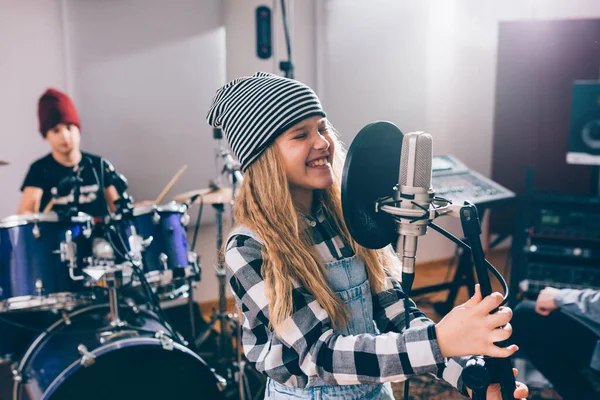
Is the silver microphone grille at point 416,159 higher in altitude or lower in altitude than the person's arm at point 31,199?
higher

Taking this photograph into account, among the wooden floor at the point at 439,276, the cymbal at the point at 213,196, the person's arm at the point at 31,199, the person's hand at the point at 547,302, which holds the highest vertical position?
the cymbal at the point at 213,196

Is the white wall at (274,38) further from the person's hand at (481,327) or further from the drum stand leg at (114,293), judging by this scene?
the person's hand at (481,327)

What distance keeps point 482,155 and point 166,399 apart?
3330mm

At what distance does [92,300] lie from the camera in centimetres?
194

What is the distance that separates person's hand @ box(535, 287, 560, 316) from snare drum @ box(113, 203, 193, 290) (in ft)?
4.27

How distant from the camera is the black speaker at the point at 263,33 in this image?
330 centimetres

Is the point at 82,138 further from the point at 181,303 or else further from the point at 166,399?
the point at 166,399

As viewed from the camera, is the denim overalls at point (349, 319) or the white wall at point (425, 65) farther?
the white wall at point (425, 65)

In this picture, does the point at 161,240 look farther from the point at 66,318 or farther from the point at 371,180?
the point at 371,180

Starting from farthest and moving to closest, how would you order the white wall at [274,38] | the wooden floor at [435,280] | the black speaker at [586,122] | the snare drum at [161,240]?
the wooden floor at [435,280], the white wall at [274,38], the black speaker at [586,122], the snare drum at [161,240]

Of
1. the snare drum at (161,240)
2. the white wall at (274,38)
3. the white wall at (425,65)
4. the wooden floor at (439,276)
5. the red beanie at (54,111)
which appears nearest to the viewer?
the snare drum at (161,240)

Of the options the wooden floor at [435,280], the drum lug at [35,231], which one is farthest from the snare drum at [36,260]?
the wooden floor at [435,280]

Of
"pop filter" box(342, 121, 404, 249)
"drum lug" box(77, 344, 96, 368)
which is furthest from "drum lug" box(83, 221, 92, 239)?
"pop filter" box(342, 121, 404, 249)

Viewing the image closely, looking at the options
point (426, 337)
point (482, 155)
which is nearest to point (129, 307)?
point (426, 337)
